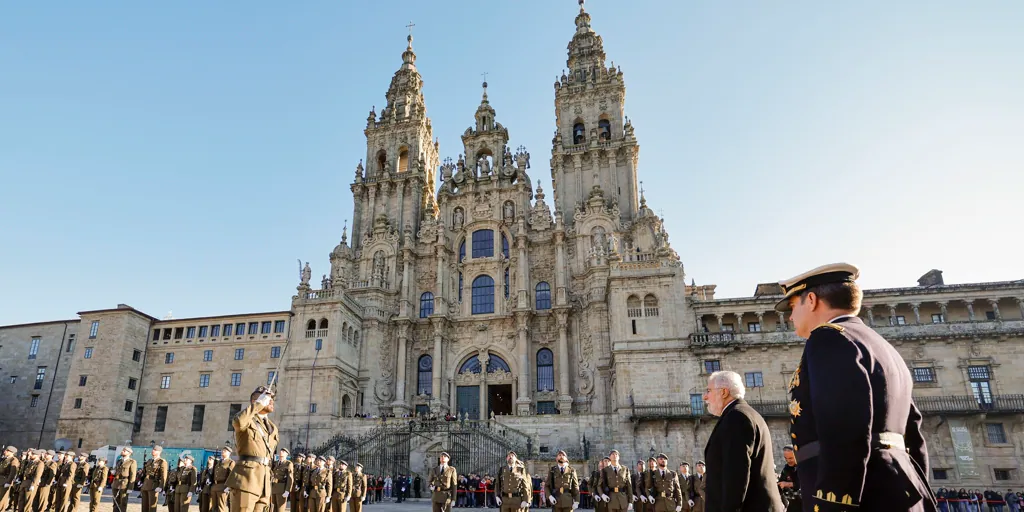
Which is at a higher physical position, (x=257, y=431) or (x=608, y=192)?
(x=608, y=192)

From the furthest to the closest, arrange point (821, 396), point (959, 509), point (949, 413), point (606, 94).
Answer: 1. point (606, 94)
2. point (949, 413)
3. point (959, 509)
4. point (821, 396)

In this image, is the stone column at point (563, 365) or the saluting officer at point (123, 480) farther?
the stone column at point (563, 365)

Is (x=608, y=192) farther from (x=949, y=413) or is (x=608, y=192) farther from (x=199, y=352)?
(x=199, y=352)

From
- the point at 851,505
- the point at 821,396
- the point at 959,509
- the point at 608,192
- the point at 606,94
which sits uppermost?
the point at 606,94

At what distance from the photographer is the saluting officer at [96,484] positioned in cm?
1683

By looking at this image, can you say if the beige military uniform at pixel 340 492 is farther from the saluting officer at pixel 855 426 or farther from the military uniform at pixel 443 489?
the saluting officer at pixel 855 426

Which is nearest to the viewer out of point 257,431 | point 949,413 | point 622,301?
point 257,431

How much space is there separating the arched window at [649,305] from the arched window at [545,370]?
30.1 feet

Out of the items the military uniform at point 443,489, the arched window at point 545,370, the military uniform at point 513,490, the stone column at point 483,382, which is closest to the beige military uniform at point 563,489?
the military uniform at point 513,490

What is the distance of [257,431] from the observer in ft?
34.2

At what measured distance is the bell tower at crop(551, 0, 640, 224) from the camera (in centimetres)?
4697

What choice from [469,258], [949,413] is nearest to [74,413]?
[469,258]

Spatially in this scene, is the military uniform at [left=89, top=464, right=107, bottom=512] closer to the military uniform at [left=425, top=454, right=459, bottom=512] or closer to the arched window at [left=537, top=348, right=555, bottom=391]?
the military uniform at [left=425, top=454, right=459, bottom=512]

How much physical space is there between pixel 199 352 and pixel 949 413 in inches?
1820
